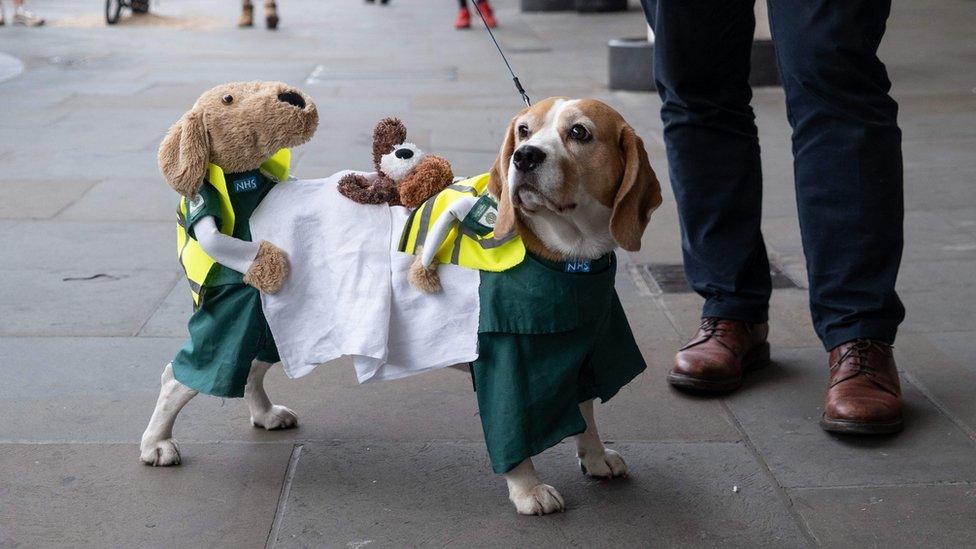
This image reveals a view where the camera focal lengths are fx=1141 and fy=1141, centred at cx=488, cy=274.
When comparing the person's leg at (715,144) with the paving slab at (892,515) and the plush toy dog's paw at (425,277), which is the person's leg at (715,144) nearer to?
the paving slab at (892,515)

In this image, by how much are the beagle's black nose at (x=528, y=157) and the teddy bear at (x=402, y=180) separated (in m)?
0.35

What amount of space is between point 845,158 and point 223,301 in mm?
1699

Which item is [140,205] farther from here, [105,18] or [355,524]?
[105,18]

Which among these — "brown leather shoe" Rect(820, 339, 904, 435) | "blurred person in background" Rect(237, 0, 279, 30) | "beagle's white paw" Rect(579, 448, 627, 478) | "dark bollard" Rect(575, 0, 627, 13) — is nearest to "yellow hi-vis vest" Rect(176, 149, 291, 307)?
"beagle's white paw" Rect(579, 448, 627, 478)

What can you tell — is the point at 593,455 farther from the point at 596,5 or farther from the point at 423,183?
the point at 596,5

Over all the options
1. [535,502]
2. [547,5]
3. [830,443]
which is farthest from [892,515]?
[547,5]

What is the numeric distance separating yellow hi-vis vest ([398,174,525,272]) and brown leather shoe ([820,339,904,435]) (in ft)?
3.50

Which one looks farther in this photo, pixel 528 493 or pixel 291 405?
pixel 291 405

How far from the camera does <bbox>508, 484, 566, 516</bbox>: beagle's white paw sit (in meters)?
2.65

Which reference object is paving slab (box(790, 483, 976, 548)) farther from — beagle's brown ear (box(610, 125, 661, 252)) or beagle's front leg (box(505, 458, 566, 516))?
beagle's brown ear (box(610, 125, 661, 252))

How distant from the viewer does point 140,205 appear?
5.73m

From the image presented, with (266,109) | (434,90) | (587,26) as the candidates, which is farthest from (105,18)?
(266,109)

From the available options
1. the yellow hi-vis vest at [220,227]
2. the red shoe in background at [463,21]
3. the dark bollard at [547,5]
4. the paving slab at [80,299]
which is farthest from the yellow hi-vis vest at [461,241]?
the dark bollard at [547,5]

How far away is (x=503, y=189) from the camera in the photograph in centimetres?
255
